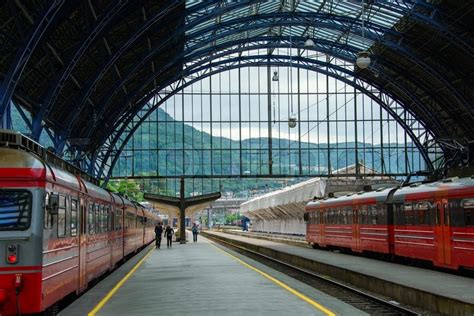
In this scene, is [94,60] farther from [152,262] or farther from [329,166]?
[329,166]

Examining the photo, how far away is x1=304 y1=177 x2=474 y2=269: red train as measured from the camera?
20078 millimetres

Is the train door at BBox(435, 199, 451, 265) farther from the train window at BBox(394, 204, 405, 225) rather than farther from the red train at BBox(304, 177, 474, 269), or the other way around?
the train window at BBox(394, 204, 405, 225)

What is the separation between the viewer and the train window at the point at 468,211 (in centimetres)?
1938

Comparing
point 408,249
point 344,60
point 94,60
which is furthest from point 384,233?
point 344,60

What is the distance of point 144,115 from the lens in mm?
70062

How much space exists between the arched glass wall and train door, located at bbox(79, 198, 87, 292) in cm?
5254

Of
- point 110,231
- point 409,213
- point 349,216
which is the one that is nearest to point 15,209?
point 110,231

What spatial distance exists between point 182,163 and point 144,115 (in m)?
6.25

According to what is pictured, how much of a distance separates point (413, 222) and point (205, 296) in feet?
35.9

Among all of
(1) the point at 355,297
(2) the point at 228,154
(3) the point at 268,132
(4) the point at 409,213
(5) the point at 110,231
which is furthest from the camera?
(3) the point at 268,132

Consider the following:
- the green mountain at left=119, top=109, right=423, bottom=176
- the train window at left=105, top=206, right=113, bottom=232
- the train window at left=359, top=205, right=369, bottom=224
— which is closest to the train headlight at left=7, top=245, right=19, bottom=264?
the train window at left=105, top=206, right=113, bottom=232

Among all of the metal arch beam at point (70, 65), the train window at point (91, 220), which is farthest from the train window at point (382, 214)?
the metal arch beam at point (70, 65)

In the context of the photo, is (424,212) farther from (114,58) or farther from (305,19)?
(305,19)

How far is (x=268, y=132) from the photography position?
71.2m
